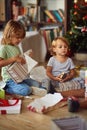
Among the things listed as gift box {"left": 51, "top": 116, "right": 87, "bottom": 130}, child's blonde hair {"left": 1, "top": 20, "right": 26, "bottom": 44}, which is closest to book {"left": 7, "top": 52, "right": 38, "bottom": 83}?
child's blonde hair {"left": 1, "top": 20, "right": 26, "bottom": 44}

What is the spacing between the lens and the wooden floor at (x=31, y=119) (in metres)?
2.06

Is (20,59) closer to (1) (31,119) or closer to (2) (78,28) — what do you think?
(1) (31,119)

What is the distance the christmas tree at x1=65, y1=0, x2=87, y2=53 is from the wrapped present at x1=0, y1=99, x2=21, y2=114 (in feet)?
6.17

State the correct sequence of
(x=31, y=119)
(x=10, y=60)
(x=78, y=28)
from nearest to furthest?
(x=31, y=119) < (x=10, y=60) < (x=78, y=28)

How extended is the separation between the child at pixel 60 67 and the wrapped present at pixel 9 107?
20.5 inches

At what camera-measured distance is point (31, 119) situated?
7.14ft

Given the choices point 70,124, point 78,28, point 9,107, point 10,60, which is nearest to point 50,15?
point 78,28

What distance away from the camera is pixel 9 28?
8.66 ft

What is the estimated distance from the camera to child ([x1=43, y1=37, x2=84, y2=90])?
2791 mm

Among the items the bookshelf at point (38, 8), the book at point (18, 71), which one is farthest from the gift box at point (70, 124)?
the bookshelf at point (38, 8)

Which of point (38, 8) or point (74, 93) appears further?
point (38, 8)

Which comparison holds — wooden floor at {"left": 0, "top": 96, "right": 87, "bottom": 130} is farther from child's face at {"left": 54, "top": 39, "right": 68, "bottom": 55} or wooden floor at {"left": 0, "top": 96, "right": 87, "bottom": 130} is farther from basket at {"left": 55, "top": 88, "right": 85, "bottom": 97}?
child's face at {"left": 54, "top": 39, "right": 68, "bottom": 55}

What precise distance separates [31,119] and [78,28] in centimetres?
212

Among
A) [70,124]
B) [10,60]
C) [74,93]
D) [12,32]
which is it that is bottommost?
[74,93]
